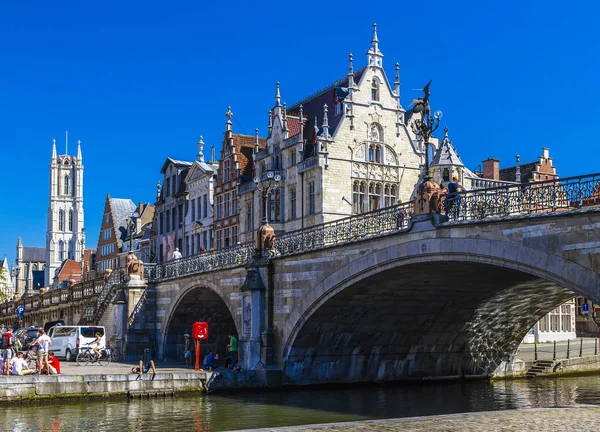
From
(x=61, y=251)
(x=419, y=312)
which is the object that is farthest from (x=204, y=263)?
(x=61, y=251)

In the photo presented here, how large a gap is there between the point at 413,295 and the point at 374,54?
23594 mm

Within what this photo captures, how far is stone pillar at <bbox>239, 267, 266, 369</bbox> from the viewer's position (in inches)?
1320

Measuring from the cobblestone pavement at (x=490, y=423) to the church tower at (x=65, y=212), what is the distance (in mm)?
156062

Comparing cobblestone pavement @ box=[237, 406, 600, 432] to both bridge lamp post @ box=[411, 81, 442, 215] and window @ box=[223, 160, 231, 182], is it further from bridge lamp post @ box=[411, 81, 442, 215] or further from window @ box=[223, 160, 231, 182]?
window @ box=[223, 160, 231, 182]

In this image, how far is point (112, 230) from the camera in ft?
344

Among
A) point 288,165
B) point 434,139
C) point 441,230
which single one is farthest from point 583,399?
point 434,139

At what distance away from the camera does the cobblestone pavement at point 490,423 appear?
56.8 ft

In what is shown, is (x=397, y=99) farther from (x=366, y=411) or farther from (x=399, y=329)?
(x=366, y=411)

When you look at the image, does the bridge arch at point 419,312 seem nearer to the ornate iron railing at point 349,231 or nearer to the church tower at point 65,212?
the ornate iron railing at point 349,231

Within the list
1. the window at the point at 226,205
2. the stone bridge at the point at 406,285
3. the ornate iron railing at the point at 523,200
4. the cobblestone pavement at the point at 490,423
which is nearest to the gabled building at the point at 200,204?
the window at the point at 226,205

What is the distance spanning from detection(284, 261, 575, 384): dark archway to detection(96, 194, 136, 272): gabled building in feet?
220

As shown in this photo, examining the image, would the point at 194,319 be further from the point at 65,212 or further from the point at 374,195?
the point at 65,212

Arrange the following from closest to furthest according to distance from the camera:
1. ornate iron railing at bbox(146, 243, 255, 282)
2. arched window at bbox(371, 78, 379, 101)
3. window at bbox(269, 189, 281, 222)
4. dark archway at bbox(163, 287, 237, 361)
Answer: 1. ornate iron railing at bbox(146, 243, 255, 282)
2. dark archway at bbox(163, 287, 237, 361)
3. arched window at bbox(371, 78, 379, 101)
4. window at bbox(269, 189, 281, 222)

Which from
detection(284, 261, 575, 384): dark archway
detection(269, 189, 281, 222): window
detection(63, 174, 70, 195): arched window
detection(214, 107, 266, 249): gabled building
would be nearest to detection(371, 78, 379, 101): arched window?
detection(269, 189, 281, 222): window
